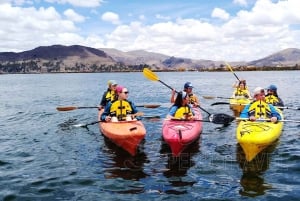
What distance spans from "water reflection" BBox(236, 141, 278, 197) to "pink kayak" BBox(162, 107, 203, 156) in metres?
1.77

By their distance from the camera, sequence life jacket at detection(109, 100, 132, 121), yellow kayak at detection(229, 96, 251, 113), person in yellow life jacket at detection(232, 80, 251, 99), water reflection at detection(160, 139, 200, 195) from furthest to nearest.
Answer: person in yellow life jacket at detection(232, 80, 251, 99) < yellow kayak at detection(229, 96, 251, 113) < life jacket at detection(109, 100, 132, 121) < water reflection at detection(160, 139, 200, 195)

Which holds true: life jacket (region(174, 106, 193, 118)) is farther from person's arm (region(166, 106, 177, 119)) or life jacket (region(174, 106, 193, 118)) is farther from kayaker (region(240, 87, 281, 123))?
kayaker (region(240, 87, 281, 123))

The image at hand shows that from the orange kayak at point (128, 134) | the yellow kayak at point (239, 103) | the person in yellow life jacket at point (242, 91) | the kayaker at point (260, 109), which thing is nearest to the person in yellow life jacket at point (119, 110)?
the orange kayak at point (128, 134)

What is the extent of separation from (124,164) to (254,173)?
409 centimetres

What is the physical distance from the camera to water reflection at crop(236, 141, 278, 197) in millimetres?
9133

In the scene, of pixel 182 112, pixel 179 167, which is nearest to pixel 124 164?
pixel 179 167

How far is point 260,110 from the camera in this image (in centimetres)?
1326

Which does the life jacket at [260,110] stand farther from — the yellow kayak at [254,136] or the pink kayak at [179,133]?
the pink kayak at [179,133]

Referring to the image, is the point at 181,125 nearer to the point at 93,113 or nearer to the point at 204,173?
the point at 204,173

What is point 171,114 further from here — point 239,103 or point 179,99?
point 239,103

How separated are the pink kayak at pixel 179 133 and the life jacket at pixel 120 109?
5.47 feet

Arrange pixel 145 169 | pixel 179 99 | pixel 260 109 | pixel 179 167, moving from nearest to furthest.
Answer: pixel 145 169
pixel 179 167
pixel 260 109
pixel 179 99

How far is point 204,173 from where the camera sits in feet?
34.6

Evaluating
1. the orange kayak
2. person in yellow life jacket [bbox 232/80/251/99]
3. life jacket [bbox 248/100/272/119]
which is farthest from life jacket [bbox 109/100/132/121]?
person in yellow life jacket [bbox 232/80/251/99]
